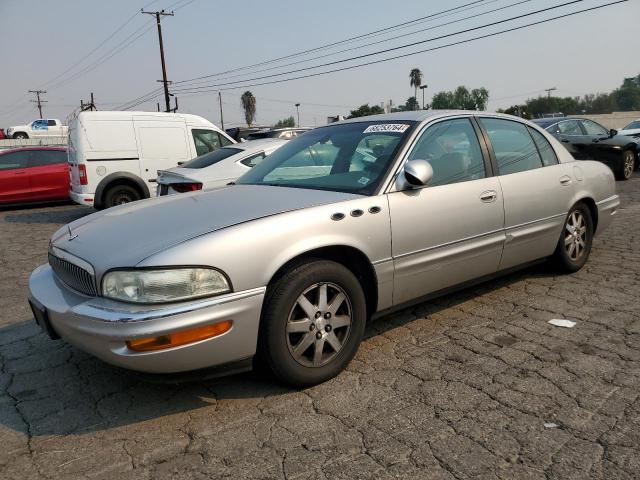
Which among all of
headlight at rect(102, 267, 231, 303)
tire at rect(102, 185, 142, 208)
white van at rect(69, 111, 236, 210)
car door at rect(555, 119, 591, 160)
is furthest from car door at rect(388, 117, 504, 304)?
car door at rect(555, 119, 591, 160)

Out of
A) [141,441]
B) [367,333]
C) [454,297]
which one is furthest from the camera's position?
[454,297]

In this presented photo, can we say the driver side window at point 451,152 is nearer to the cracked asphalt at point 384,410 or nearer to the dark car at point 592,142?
the cracked asphalt at point 384,410

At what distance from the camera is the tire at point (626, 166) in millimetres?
12529

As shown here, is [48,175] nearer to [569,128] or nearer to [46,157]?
[46,157]

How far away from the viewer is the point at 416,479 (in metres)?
2.16

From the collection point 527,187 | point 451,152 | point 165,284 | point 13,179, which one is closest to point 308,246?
point 165,284

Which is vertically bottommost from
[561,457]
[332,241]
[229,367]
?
[561,457]

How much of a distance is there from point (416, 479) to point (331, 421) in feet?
1.88

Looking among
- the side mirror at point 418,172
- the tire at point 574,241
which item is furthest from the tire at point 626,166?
the side mirror at point 418,172

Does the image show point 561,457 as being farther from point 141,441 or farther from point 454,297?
point 454,297

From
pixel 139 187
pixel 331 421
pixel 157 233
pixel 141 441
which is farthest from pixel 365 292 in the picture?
pixel 139 187

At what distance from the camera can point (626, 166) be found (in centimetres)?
1273

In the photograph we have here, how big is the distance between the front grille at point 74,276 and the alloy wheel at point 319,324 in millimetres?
1015

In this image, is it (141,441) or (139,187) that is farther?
(139,187)
